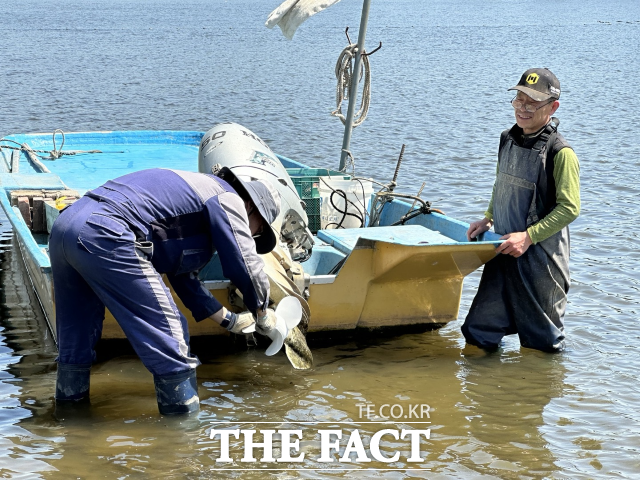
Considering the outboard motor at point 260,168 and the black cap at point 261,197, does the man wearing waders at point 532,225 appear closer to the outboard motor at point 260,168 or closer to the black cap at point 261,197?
the outboard motor at point 260,168

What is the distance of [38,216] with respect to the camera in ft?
21.5

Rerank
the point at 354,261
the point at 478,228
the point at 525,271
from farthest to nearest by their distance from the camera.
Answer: the point at 478,228 → the point at 354,261 → the point at 525,271

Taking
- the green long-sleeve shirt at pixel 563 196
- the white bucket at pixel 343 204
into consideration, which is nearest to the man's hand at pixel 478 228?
the green long-sleeve shirt at pixel 563 196

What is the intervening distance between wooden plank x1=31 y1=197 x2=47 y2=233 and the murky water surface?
26.2 inches

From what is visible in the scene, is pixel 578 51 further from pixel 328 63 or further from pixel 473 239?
pixel 473 239

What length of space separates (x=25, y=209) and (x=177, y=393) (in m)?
2.99

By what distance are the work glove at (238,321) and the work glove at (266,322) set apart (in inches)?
6.6

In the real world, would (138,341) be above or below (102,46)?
below

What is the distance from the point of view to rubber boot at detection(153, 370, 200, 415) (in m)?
4.18

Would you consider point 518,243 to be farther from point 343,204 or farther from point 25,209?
point 25,209

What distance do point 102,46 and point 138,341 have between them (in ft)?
102

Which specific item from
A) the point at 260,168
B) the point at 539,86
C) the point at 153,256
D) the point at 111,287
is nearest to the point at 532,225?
the point at 539,86

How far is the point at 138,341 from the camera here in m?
4.01

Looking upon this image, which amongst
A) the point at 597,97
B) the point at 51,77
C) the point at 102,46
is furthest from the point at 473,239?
the point at 102,46
